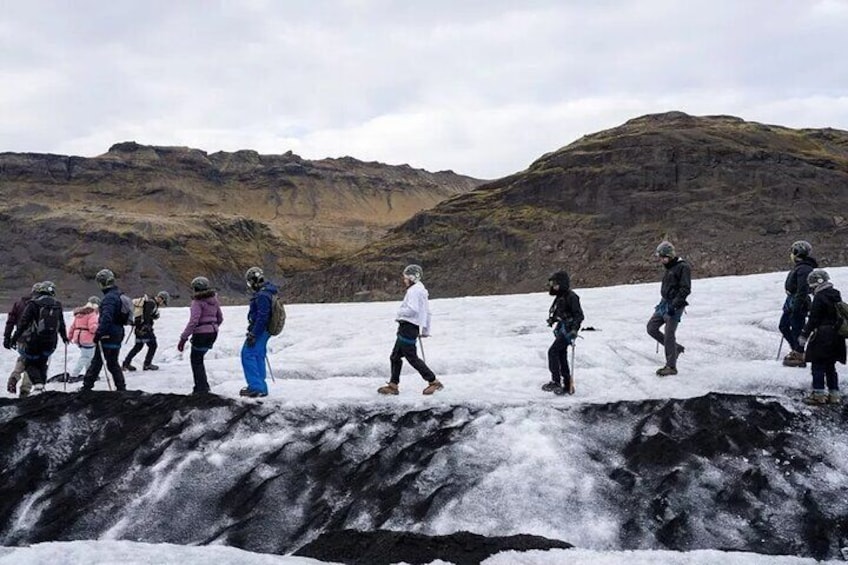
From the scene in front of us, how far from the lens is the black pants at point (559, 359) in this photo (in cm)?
1122

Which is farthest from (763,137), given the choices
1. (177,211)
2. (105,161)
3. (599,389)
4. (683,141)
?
(105,161)

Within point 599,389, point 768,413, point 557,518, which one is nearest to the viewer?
point 557,518

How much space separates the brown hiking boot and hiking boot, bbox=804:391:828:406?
192 cm

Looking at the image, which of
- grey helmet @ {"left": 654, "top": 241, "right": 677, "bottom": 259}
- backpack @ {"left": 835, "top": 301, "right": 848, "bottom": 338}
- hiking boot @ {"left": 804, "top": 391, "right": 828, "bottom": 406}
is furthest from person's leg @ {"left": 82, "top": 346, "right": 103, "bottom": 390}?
backpack @ {"left": 835, "top": 301, "right": 848, "bottom": 338}

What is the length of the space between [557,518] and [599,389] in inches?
167

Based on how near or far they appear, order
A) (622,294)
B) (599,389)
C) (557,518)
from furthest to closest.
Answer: (622,294), (599,389), (557,518)

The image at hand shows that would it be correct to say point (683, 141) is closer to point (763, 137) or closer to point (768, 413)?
point (763, 137)

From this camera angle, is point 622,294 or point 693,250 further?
point 693,250

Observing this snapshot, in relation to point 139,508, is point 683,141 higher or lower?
higher

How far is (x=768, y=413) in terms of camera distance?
10.0m

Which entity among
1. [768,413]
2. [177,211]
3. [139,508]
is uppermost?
[177,211]

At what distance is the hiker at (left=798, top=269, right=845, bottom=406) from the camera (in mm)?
9906

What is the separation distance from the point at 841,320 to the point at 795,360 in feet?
7.67

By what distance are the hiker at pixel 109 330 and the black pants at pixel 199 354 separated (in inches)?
55.2
